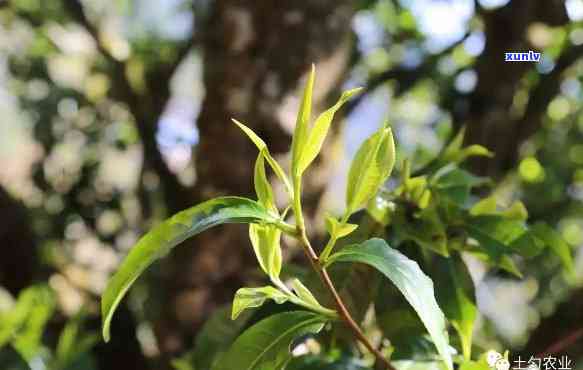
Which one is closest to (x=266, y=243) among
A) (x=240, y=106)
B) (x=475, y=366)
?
(x=475, y=366)

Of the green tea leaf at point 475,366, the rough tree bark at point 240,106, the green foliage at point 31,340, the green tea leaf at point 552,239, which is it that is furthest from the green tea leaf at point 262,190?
the rough tree bark at point 240,106

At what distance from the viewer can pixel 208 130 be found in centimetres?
105

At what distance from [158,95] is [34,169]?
1.03ft

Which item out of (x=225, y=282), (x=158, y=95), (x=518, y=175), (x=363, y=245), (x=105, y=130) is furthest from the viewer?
(x=105, y=130)

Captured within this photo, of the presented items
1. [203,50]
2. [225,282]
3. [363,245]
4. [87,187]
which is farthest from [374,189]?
[87,187]

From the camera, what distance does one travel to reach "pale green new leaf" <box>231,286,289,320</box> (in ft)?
1.06

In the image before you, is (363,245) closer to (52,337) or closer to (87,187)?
(52,337)

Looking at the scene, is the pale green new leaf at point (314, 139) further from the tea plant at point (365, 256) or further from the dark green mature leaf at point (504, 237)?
the dark green mature leaf at point (504, 237)

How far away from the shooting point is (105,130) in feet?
4.92

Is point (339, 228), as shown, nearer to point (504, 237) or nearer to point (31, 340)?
point (504, 237)

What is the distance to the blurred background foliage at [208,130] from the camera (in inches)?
40.3

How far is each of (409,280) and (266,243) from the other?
84 mm

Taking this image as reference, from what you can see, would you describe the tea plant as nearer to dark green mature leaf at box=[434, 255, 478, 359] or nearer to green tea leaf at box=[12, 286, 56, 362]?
dark green mature leaf at box=[434, 255, 478, 359]

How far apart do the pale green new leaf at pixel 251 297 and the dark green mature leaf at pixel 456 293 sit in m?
0.15
